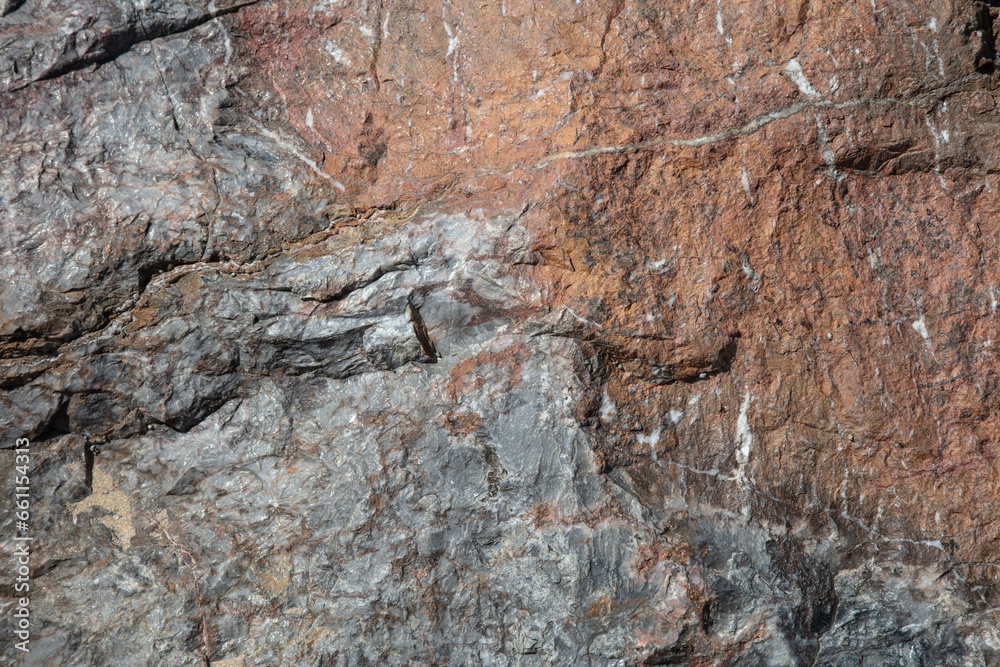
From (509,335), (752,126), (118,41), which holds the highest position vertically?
(118,41)

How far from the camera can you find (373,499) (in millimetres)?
3318

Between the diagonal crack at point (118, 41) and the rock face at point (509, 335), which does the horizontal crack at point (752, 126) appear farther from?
the diagonal crack at point (118, 41)

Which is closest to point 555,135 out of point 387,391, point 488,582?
point 387,391

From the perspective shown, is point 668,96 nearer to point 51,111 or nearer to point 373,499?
point 373,499

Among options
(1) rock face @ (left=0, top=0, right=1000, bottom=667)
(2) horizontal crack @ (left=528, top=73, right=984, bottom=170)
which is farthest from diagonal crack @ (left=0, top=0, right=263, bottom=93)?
(2) horizontal crack @ (left=528, top=73, right=984, bottom=170)

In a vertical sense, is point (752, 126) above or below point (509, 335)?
above

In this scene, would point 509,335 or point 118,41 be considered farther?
point 118,41

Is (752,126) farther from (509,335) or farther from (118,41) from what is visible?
(118,41)

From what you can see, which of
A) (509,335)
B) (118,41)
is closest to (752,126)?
(509,335)

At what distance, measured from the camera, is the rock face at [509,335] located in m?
3.16

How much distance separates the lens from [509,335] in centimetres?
336

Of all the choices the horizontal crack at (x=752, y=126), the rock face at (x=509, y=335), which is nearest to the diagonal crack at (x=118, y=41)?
the rock face at (x=509, y=335)

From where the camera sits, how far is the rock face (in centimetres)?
316

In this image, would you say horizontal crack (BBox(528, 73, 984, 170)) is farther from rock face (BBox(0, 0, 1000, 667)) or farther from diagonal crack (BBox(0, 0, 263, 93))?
diagonal crack (BBox(0, 0, 263, 93))
